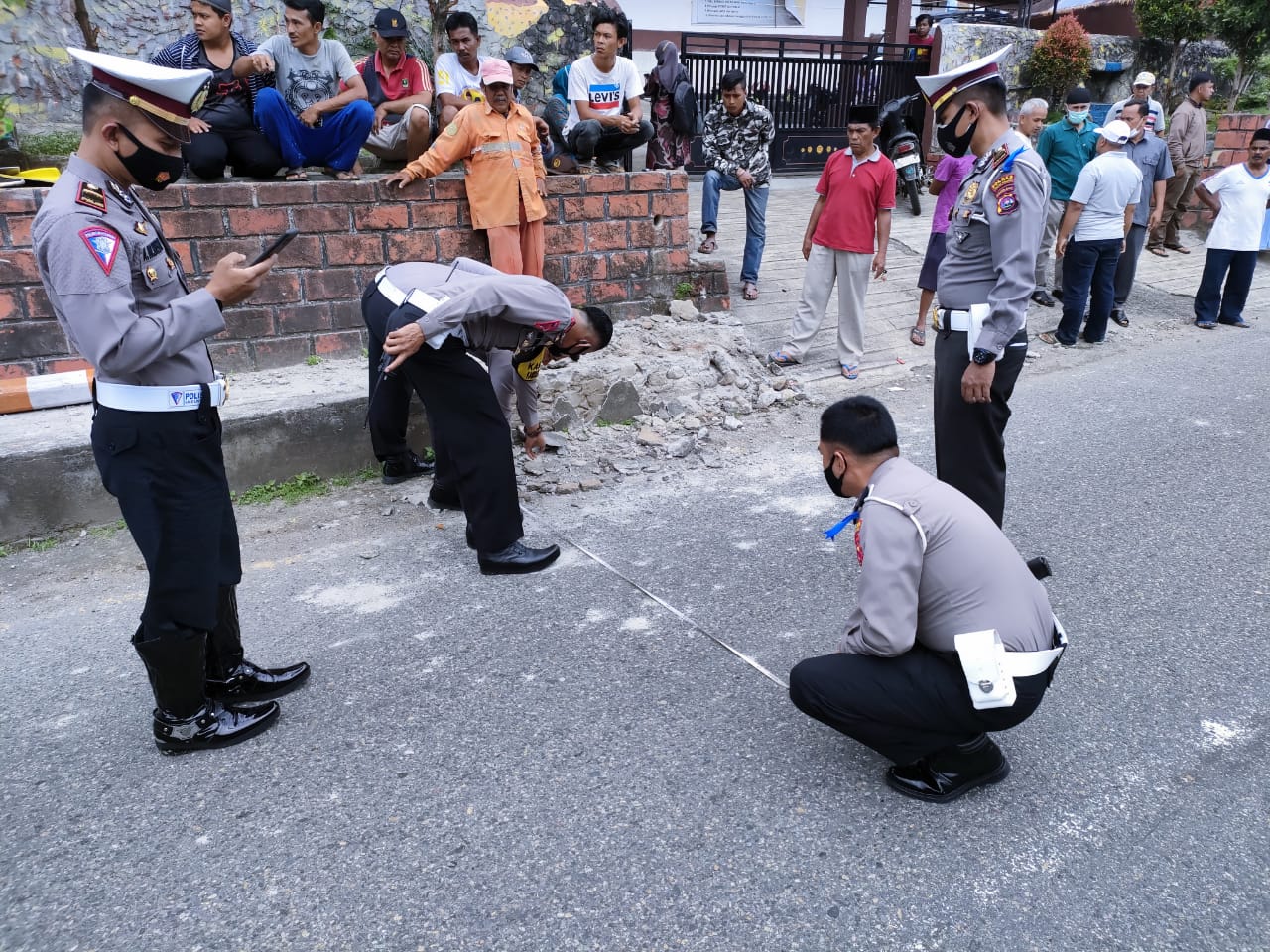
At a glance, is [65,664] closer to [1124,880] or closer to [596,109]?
[1124,880]

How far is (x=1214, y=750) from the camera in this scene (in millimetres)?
2824

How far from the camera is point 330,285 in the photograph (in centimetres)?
553

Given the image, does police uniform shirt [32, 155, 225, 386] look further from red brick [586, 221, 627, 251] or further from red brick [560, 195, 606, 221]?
red brick [586, 221, 627, 251]

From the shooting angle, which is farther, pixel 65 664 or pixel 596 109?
pixel 596 109

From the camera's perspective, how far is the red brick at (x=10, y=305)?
4734mm

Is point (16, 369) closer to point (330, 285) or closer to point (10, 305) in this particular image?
point (10, 305)

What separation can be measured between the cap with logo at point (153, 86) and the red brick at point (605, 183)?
12.3 feet

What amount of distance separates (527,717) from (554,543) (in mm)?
1392

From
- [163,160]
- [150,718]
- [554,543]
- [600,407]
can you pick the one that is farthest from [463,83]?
[150,718]

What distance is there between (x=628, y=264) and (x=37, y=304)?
3528mm

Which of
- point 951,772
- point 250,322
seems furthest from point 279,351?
point 951,772

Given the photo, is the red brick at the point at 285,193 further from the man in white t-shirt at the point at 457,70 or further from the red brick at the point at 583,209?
the red brick at the point at 583,209

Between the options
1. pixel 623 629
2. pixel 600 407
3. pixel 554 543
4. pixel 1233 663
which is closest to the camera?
pixel 1233 663

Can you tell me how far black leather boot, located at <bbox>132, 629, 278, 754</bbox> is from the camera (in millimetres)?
2740
